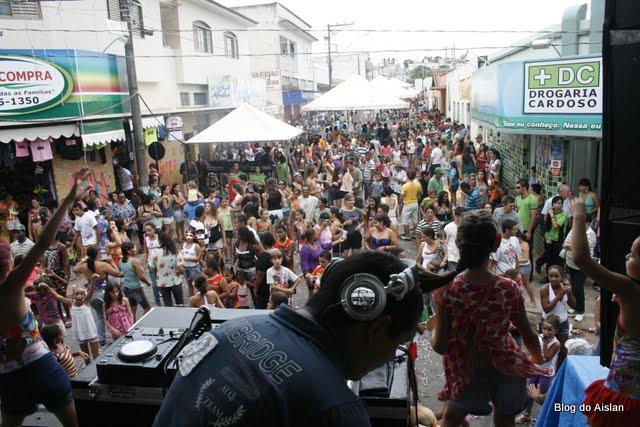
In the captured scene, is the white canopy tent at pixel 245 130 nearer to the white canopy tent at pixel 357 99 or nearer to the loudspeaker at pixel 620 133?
the white canopy tent at pixel 357 99

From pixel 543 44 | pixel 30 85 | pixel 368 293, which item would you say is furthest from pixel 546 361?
pixel 30 85

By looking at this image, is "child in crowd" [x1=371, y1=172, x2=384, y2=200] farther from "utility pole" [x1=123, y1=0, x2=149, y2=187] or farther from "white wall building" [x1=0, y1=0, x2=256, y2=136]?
"white wall building" [x1=0, y1=0, x2=256, y2=136]

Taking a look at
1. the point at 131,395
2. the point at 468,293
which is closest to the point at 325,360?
the point at 131,395

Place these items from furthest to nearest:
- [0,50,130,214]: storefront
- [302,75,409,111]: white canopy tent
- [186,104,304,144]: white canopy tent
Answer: [302,75,409,111]: white canopy tent < [186,104,304,144]: white canopy tent < [0,50,130,214]: storefront

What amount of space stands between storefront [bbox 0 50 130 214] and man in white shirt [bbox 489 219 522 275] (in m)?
8.59

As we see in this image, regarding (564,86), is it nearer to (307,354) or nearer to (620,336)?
(620,336)

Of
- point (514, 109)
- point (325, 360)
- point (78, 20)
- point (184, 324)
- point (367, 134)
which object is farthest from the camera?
point (367, 134)

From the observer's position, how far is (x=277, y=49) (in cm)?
3222

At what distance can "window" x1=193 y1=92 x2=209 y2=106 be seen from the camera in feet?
71.5

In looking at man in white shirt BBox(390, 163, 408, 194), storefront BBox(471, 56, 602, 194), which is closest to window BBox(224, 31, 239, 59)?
man in white shirt BBox(390, 163, 408, 194)

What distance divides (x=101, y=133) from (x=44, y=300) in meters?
7.27

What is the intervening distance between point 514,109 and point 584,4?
326 centimetres

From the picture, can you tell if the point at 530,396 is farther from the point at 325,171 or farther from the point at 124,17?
the point at 124,17

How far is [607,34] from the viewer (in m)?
2.32
